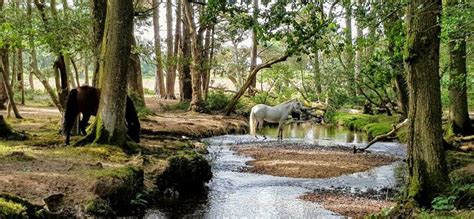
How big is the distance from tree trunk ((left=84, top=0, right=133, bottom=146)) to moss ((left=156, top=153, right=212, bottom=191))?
6.75 feet

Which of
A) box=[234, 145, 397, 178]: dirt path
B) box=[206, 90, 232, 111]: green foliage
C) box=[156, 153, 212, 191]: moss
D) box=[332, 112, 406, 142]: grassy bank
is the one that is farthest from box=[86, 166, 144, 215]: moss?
box=[206, 90, 232, 111]: green foliage

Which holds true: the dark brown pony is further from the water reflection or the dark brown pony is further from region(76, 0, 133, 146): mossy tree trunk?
the water reflection

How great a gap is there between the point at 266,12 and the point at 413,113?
11.3ft

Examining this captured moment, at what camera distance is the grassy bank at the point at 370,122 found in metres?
25.0

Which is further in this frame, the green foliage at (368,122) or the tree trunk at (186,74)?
the tree trunk at (186,74)

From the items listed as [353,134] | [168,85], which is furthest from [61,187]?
[168,85]

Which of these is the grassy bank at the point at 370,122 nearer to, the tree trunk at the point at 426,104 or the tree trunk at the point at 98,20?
the tree trunk at the point at 98,20

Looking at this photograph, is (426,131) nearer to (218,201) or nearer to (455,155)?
(218,201)

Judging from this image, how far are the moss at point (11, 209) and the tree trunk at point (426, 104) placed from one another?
613 centimetres

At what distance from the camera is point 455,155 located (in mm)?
14531

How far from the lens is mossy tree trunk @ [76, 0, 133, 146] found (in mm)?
12906

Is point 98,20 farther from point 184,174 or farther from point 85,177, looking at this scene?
point 85,177

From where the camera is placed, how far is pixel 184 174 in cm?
1184

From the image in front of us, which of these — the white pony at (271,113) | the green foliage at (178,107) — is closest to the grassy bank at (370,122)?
the white pony at (271,113)
